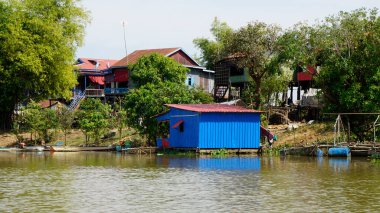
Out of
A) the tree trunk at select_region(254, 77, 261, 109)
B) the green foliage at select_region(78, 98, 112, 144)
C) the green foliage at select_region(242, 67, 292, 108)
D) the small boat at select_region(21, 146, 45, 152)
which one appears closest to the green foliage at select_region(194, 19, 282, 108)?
the tree trunk at select_region(254, 77, 261, 109)

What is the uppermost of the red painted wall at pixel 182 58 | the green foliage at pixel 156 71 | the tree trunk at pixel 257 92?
the red painted wall at pixel 182 58

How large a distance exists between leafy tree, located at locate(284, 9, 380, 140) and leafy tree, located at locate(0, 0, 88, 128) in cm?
2265

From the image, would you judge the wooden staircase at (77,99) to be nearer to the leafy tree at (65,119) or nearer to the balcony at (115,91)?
the balcony at (115,91)

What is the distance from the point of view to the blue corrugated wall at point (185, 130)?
4278cm

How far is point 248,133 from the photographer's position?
1687 inches

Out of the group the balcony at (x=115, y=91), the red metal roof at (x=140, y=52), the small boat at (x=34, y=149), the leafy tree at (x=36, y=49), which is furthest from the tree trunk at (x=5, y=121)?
the red metal roof at (x=140, y=52)

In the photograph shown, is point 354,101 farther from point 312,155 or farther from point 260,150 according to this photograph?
point 260,150

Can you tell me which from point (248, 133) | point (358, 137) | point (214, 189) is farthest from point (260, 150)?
point (214, 189)

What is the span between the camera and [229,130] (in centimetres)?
4253

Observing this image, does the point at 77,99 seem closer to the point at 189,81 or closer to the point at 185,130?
the point at 189,81

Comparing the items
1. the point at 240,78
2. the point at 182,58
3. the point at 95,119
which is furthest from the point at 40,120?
the point at 240,78

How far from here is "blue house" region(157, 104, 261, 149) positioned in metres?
42.2

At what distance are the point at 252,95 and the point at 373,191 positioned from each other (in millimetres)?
36778

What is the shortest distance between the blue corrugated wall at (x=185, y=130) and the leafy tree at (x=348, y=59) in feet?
26.3
